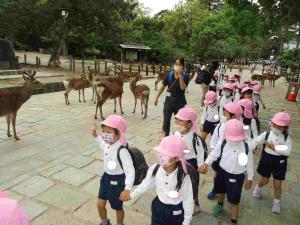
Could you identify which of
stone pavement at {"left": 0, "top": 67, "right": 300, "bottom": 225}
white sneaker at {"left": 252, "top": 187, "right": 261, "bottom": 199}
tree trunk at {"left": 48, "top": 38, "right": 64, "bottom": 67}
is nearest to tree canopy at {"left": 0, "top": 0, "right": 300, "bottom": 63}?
tree trunk at {"left": 48, "top": 38, "right": 64, "bottom": 67}

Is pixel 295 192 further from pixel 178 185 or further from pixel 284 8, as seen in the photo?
pixel 284 8

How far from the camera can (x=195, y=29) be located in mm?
40719

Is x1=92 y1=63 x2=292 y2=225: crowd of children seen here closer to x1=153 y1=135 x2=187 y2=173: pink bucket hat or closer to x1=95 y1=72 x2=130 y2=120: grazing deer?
x1=153 y1=135 x2=187 y2=173: pink bucket hat

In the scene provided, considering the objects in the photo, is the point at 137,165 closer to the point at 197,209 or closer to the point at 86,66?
the point at 197,209

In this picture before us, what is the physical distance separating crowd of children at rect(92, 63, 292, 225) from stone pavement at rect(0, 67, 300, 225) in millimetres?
337

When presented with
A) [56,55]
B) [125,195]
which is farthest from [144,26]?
[125,195]

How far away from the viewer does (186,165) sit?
3383 millimetres

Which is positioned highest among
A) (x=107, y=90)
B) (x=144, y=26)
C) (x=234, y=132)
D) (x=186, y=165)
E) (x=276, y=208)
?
(x=144, y=26)

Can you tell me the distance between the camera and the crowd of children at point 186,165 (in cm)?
327

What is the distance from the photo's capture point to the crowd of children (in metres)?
3.27

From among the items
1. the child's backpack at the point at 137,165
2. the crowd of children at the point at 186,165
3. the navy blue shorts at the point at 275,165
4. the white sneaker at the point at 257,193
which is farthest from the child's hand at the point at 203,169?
the white sneaker at the point at 257,193

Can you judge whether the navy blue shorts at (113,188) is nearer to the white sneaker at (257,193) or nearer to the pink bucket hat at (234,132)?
the pink bucket hat at (234,132)

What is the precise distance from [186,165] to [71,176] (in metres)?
2.92

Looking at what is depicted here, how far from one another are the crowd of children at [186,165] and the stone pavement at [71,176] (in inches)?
13.3
